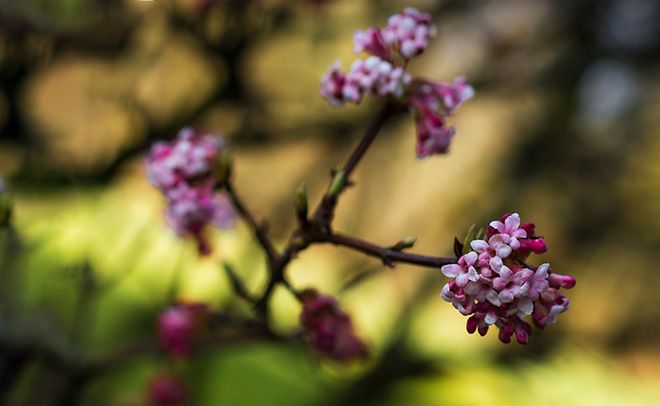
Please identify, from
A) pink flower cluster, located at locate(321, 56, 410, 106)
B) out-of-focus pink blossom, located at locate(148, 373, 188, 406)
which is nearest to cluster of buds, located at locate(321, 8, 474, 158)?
pink flower cluster, located at locate(321, 56, 410, 106)

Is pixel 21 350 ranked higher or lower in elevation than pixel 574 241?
higher

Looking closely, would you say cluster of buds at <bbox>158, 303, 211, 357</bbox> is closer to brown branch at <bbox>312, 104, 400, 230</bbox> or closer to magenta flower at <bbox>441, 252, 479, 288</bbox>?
brown branch at <bbox>312, 104, 400, 230</bbox>

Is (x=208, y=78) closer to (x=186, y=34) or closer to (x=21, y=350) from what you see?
(x=186, y=34)

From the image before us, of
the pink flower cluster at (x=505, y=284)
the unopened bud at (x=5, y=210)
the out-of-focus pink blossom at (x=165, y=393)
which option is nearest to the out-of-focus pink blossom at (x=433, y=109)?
the pink flower cluster at (x=505, y=284)

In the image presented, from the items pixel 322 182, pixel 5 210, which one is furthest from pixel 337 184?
pixel 322 182

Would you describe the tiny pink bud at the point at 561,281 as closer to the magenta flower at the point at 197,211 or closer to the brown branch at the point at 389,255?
the brown branch at the point at 389,255

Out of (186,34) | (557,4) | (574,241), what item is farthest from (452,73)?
(186,34)

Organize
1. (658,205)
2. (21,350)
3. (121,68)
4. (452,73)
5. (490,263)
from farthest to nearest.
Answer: (658,205) → (452,73) → (121,68) → (21,350) → (490,263)
